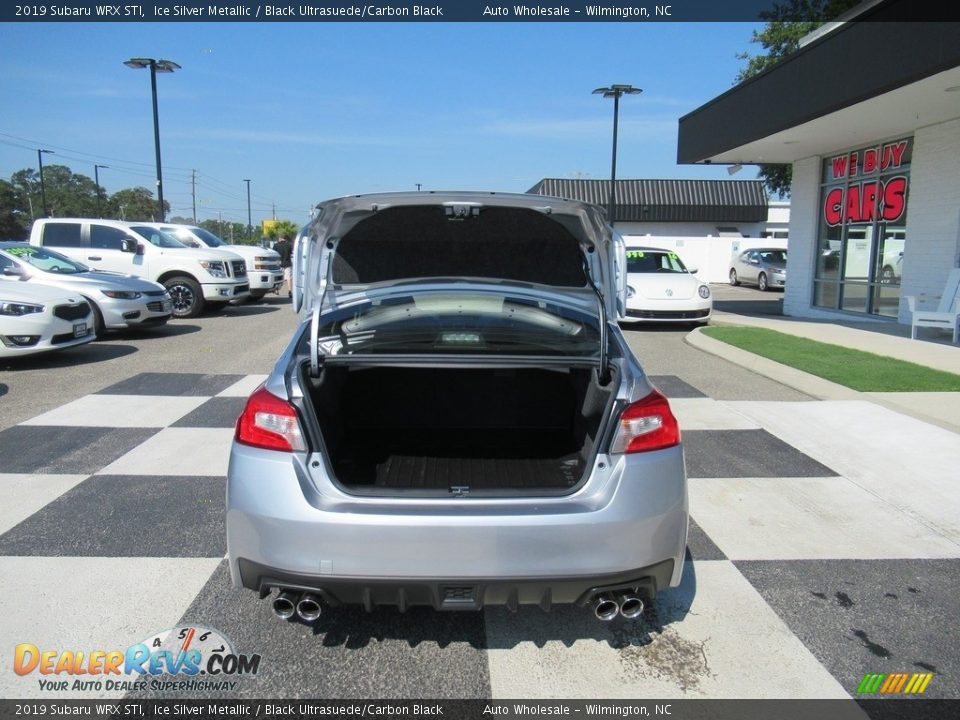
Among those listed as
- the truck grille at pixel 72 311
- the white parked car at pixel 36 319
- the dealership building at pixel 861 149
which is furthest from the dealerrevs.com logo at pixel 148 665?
the dealership building at pixel 861 149

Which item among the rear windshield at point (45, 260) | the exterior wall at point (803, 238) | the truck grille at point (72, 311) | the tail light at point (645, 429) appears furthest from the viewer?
the exterior wall at point (803, 238)

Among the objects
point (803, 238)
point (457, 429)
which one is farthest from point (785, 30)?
point (457, 429)

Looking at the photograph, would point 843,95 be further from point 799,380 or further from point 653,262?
point 653,262

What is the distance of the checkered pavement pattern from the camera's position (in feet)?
8.86

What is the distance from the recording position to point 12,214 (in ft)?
206

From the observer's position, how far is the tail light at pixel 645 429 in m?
2.61

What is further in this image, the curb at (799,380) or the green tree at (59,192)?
the green tree at (59,192)

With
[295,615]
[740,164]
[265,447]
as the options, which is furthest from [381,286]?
[740,164]

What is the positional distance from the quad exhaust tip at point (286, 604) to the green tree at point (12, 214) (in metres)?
62.3

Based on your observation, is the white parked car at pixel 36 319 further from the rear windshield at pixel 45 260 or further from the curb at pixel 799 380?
the curb at pixel 799 380

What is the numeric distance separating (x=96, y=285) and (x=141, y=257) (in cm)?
359

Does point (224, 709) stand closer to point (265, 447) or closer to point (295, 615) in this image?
point (295, 615)

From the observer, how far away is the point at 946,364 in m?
8.95

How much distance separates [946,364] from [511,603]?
28.4ft
